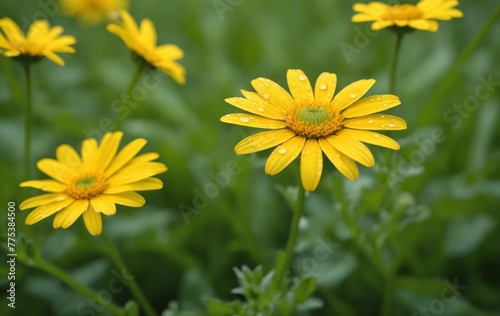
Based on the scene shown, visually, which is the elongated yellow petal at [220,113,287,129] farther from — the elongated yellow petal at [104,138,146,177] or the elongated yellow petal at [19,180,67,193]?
the elongated yellow petal at [19,180,67,193]

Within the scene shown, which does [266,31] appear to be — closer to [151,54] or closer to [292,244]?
[151,54]

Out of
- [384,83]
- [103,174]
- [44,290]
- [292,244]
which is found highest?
[384,83]

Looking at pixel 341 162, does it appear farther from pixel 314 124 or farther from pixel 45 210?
pixel 45 210

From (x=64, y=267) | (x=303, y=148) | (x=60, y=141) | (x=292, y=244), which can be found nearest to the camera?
(x=303, y=148)

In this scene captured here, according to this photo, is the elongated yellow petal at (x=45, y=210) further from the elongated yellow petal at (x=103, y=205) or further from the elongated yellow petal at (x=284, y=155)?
the elongated yellow petal at (x=284, y=155)

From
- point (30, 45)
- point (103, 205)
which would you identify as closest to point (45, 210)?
point (103, 205)

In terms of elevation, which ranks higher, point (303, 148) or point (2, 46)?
point (2, 46)

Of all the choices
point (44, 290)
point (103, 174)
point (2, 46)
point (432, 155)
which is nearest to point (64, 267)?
point (44, 290)
